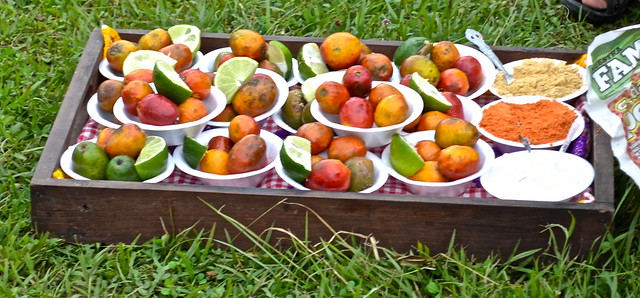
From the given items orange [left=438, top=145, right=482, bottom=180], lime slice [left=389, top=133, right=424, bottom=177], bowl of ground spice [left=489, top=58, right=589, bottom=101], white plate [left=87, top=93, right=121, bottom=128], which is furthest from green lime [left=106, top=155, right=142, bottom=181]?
bowl of ground spice [left=489, top=58, right=589, bottom=101]

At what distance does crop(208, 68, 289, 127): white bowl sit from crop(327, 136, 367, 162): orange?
0.28 meters

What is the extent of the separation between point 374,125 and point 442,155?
0.94 ft

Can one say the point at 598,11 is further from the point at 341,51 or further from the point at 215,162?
the point at 215,162

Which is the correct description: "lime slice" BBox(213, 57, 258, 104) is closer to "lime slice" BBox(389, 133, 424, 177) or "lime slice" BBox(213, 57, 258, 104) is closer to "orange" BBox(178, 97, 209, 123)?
"orange" BBox(178, 97, 209, 123)

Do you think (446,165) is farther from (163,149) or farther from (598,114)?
(163,149)

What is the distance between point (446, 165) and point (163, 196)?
820 millimetres

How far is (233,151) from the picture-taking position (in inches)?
98.6

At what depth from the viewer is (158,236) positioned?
2.53 m

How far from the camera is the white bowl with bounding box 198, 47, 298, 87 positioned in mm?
3020

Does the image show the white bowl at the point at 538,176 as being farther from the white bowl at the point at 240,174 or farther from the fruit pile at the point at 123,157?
the fruit pile at the point at 123,157

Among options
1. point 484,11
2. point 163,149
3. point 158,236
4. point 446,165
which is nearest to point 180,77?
point 163,149

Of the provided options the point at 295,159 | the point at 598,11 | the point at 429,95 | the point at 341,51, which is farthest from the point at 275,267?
the point at 598,11

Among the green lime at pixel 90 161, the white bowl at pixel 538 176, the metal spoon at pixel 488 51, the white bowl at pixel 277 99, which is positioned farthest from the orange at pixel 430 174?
the green lime at pixel 90 161

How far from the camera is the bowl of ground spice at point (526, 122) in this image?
2.70 m
